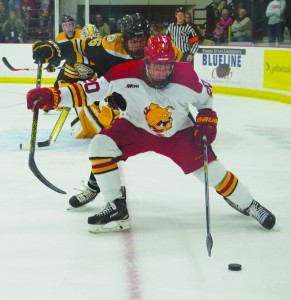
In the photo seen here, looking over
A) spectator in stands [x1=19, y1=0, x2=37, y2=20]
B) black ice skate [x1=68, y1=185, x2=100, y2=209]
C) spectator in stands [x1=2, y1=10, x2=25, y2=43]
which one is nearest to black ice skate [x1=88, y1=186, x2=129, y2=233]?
black ice skate [x1=68, y1=185, x2=100, y2=209]

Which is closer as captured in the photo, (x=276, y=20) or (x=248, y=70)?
(x=248, y=70)

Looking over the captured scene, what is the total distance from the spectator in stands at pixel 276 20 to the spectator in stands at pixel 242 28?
315 millimetres

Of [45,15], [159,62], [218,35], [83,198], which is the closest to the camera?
[159,62]

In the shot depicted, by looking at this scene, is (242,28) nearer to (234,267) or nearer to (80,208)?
(80,208)

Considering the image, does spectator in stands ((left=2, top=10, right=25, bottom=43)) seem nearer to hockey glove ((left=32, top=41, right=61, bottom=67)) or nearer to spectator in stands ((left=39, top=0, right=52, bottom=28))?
spectator in stands ((left=39, top=0, right=52, bottom=28))

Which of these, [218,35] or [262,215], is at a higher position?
[218,35]

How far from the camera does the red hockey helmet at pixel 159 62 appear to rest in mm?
3000

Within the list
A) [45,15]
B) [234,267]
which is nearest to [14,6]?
[45,15]

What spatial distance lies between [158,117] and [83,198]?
26.5 inches

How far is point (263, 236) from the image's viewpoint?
311 centimetres

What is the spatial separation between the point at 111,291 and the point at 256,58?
261 inches

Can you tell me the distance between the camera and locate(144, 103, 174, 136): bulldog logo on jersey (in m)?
3.14

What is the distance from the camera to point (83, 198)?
11.8 ft

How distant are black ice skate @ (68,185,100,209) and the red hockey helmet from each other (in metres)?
0.76
